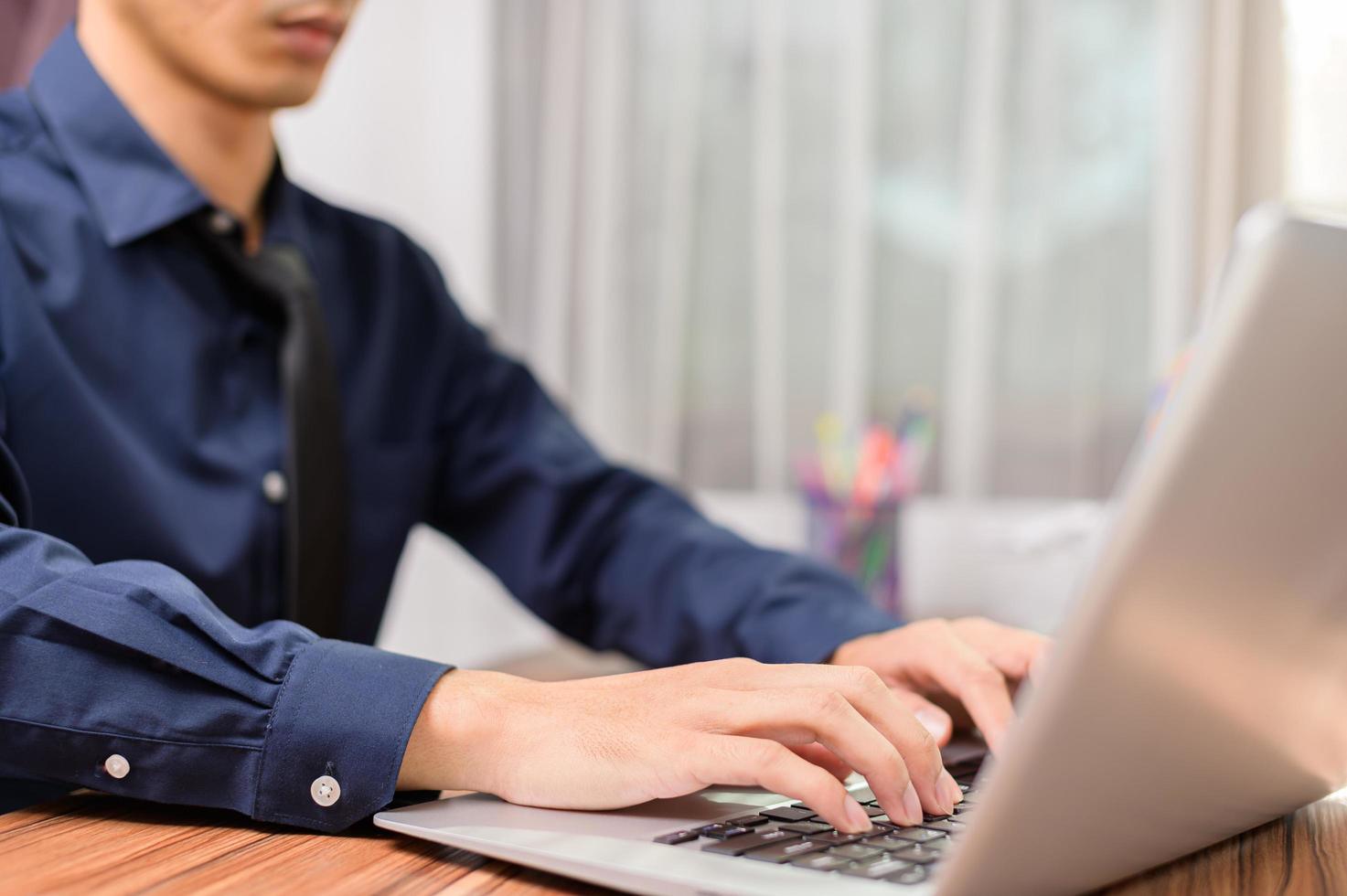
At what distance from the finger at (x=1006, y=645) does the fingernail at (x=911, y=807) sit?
19 centimetres

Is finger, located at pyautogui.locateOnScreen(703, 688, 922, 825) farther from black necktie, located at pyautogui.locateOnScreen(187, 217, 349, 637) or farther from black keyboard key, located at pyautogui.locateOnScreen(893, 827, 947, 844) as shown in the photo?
black necktie, located at pyautogui.locateOnScreen(187, 217, 349, 637)

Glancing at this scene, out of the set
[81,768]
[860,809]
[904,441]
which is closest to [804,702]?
[860,809]

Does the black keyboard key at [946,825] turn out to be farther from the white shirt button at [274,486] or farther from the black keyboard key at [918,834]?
the white shirt button at [274,486]

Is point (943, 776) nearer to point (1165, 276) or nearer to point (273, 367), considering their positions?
point (273, 367)

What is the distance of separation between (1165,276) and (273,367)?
44.9 inches

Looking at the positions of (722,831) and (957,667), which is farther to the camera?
(957,667)

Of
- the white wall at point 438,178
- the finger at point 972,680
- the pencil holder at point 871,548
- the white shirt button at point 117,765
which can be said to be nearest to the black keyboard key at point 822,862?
the finger at point 972,680

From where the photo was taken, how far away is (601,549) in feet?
3.37

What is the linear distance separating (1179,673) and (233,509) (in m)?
0.71

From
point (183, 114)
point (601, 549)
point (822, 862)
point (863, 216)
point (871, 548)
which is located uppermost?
point (183, 114)

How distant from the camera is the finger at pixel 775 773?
46cm

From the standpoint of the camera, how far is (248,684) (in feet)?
1.77

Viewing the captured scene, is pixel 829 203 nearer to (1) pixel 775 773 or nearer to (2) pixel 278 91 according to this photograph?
(2) pixel 278 91

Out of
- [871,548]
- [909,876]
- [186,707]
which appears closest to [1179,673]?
[909,876]
